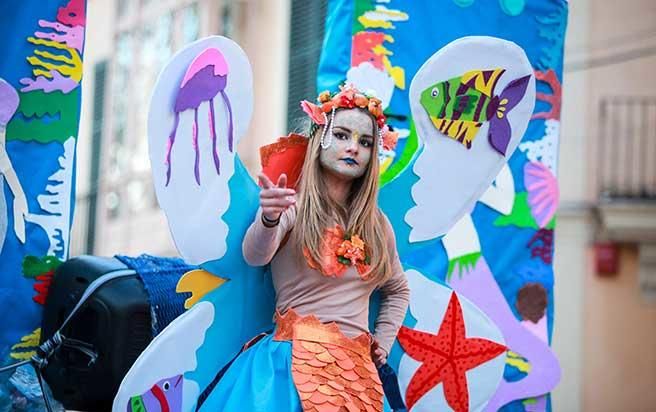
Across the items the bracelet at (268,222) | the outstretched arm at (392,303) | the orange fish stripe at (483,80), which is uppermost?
the orange fish stripe at (483,80)

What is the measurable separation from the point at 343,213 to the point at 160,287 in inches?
27.0

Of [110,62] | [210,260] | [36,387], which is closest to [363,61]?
[210,260]

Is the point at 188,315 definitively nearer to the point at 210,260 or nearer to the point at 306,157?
the point at 210,260

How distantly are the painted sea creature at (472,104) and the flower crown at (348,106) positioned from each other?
0.30 meters

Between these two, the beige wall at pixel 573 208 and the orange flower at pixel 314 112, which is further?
the beige wall at pixel 573 208

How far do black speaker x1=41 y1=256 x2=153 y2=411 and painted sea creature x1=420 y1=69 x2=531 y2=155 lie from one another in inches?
43.9

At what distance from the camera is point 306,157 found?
3.56m

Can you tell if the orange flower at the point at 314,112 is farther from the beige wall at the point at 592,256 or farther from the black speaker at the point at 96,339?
the beige wall at the point at 592,256

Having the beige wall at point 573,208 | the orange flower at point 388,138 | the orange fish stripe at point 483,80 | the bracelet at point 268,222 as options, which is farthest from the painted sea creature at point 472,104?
the beige wall at point 573,208

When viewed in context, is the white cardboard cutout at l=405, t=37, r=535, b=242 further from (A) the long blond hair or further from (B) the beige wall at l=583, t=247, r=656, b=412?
(B) the beige wall at l=583, t=247, r=656, b=412

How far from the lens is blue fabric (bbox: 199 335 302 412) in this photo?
3.25m

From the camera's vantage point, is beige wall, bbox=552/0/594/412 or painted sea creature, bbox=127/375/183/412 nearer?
painted sea creature, bbox=127/375/183/412

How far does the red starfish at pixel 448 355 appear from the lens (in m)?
4.05

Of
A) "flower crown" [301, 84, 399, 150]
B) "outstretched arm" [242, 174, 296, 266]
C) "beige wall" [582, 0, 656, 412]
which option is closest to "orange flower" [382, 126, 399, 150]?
"flower crown" [301, 84, 399, 150]
